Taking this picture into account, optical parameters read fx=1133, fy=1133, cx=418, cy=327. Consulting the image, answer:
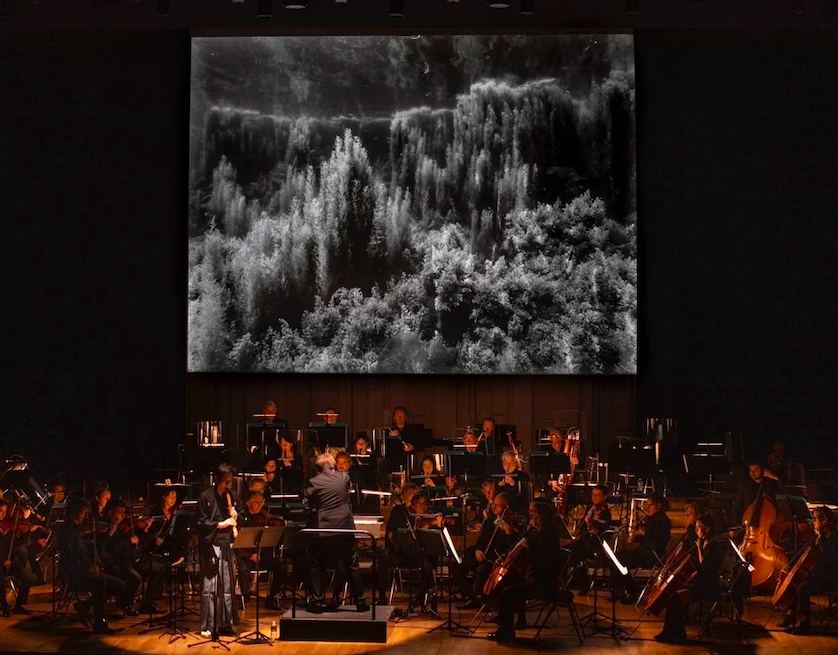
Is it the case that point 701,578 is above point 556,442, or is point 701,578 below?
below

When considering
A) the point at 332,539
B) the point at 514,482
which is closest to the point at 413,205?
the point at 514,482

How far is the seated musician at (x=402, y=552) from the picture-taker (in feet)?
31.8

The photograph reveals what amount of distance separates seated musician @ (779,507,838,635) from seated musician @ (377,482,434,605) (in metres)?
3.02

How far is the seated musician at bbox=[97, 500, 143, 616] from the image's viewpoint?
9507mm

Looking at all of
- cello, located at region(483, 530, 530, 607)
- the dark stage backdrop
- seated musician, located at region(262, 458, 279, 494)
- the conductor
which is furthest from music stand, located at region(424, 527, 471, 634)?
the dark stage backdrop

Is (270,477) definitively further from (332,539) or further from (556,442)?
(556,442)

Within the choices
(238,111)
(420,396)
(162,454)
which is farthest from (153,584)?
(238,111)

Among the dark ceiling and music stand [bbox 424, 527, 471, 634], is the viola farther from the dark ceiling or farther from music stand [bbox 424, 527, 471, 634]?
the dark ceiling

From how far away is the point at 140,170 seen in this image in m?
14.3

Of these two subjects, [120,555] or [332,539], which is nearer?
[332,539]

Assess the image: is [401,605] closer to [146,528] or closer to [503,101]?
[146,528]

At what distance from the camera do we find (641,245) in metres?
14.2

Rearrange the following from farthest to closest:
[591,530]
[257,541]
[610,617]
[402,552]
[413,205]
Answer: [413,205] < [402,552] < [610,617] < [591,530] < [257,541]

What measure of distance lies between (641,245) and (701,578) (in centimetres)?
618
